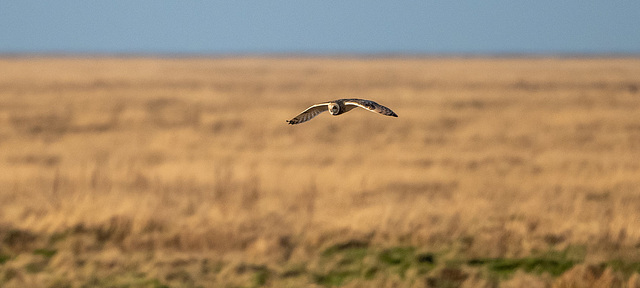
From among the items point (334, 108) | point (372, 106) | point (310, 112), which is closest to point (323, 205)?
point (310, 112)

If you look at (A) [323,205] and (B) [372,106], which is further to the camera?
(A) [323,205]

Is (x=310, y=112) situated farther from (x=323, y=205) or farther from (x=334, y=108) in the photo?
(x=323, y=205)

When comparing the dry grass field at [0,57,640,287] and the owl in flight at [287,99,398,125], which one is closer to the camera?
the owl in flight at [287,99,398,125]

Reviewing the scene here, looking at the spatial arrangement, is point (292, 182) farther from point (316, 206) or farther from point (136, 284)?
point (136, 284)

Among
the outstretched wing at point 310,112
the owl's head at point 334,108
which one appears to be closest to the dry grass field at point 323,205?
the outstretched wing at point 310,112

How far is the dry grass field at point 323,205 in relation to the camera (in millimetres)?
14773

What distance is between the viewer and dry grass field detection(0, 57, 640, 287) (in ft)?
48.5

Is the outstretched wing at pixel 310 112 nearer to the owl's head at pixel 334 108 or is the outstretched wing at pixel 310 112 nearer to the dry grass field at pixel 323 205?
the owl's head at pixel 334 108

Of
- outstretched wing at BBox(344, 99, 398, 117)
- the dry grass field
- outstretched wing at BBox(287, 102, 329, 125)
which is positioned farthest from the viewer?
the dry grass field

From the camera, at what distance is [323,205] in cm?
1938

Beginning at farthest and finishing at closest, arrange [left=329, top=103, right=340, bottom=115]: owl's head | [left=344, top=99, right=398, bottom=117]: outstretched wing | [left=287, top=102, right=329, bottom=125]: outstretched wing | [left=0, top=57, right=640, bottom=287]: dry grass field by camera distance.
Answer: [left=0, top=57, right=640, bottom=287]: dry grass field → [left=287, top=102, right=329, bottom=125]: outstretched wing → [left=329, top=103, right=340, bottom=115]: owl's head → [left=344, top=99, right=398, bottom=117]: outstretched wing

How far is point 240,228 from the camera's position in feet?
56.3

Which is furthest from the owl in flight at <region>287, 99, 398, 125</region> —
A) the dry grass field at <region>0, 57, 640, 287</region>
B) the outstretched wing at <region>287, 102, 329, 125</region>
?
the dry grass field at <region>0, 57, 640, 287</region>

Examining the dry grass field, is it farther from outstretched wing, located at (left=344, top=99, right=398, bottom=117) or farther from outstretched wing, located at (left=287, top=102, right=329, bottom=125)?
outstretched wing, located at (left=344, top=99, right=398, bottom=117)
